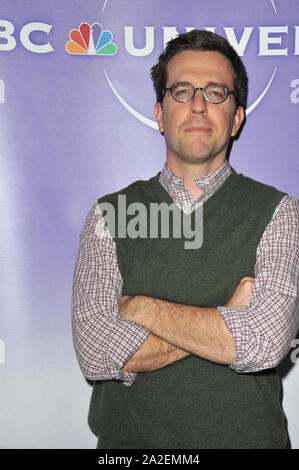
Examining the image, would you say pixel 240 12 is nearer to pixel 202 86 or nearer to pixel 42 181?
pixel 202 86

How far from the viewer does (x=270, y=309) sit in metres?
1.70

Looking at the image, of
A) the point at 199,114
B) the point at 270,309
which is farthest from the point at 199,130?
the point at 270,309

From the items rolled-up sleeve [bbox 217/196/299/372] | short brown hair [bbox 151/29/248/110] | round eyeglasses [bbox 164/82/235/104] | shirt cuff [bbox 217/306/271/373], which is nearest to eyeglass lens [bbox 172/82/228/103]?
round eyeglasses [bbox 164/82/235/104]

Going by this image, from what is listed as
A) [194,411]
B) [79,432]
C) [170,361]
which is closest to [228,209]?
[170,361]

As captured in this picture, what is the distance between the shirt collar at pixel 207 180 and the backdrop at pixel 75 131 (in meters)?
0.28

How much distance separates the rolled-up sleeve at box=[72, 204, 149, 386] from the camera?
176cm

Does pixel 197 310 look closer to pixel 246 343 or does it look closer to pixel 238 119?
pixel 246 343

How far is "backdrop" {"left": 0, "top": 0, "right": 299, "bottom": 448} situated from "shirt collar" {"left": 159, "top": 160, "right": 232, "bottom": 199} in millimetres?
278

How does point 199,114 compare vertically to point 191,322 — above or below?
above

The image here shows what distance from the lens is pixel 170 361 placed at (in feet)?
5.96

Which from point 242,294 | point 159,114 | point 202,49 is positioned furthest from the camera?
point 159,114

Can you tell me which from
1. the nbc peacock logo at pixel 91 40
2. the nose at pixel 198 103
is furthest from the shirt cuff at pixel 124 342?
the nbc peacock logo at pixel 91 40

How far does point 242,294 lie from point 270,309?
0.42 feet

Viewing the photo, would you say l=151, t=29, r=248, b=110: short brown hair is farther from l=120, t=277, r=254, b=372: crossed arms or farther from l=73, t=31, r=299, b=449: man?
l=120, t=277, r=254, b=372: crossed arms
